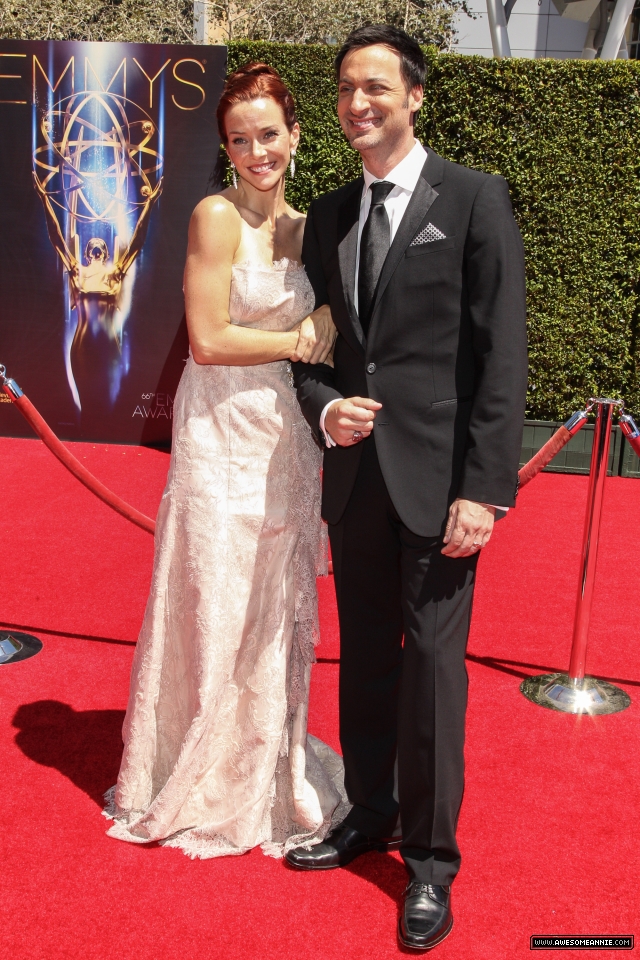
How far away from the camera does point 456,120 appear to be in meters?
7.63

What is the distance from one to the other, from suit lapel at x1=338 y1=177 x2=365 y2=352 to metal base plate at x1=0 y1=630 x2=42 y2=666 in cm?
242

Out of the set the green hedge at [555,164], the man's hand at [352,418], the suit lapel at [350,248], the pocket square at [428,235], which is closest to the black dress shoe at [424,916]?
the man's hand at [352,418]

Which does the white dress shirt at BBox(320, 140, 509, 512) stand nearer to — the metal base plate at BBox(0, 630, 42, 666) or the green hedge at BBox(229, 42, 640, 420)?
the metal base plate at BBox(0, 630, 42, 666)

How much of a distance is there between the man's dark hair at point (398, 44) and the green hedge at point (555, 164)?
18.2 ft

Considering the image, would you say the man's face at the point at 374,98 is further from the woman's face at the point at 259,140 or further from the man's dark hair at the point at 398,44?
the woman's face at the point at 259,140

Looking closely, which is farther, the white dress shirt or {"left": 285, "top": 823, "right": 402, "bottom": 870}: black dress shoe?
{"left": 285, "top": 823, "right": 402, "bottom": 870}: black dress shoe

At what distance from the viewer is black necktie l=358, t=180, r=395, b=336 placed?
93.8 inches

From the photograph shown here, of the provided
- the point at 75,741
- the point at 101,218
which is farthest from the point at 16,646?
the point at 101,218

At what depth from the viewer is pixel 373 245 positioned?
239 cm

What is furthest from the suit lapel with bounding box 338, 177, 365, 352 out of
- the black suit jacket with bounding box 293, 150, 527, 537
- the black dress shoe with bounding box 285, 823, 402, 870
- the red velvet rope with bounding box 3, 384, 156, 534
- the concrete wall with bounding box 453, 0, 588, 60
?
the concrete wall with bounding box 453, 0, 588, 60

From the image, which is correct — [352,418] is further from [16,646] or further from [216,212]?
[16,646]

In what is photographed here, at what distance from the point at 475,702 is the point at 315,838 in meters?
1.22

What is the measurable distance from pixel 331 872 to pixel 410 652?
759mm

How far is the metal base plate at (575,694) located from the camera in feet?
12.4
